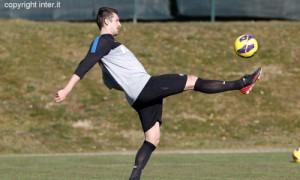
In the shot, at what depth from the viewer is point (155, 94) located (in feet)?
35.4

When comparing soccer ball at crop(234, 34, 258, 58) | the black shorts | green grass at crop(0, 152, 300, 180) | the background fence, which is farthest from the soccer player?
the background fence

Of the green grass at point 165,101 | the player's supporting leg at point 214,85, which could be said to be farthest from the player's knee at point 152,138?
the green grass at point 165,101

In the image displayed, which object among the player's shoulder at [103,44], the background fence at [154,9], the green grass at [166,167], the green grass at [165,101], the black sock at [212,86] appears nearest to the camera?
the player's shoulder at [103,44]

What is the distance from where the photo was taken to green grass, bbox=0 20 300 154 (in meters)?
22.0

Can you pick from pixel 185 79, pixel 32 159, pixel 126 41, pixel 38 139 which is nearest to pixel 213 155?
pixel 32 159

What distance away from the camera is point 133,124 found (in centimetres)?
2259

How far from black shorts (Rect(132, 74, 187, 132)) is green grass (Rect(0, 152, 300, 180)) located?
2.18 m

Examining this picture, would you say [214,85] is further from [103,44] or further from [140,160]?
[103,44]

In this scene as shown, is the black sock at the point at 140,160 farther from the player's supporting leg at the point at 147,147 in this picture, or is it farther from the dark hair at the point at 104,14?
the dark hair at the point at 104,14

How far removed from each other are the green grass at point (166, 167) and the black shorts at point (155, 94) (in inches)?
85.9

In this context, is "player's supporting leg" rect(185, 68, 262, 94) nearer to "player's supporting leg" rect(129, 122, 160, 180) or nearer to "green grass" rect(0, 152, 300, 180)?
"player's supporting leg" rect(129, 122, 160, 180)

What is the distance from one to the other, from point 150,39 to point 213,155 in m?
9.79

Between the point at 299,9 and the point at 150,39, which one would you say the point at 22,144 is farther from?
the point at 299,9

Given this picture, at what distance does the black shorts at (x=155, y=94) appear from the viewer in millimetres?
10789
